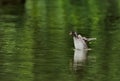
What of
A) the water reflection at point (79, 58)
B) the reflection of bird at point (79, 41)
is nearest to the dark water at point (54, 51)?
the water reflection at point (79, 58)

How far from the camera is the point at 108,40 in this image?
21641 millimetres

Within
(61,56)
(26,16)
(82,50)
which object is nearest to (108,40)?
(82,50)

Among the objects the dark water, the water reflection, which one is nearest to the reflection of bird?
the water reflection

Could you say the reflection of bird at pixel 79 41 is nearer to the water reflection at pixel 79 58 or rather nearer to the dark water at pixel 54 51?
the water reflection at pixel 79 58

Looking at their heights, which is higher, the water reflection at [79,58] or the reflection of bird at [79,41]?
the reflection of bird at [79,41]

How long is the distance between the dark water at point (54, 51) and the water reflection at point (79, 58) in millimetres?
106

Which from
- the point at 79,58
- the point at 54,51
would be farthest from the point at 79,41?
the point at 79,58

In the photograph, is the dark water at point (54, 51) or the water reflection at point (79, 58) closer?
the dark water at point (54, 51)

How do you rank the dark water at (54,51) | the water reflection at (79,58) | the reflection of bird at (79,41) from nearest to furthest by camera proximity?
1. the dark water at (54,51)
2. the water reflection at (79,58)
3. the reflection of bird at (79,41)

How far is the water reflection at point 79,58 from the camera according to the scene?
16.1 meters

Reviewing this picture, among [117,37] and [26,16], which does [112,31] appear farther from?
[26,16]

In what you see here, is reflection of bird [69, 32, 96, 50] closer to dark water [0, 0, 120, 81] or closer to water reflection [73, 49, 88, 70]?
water reflection [73, 49, 88, 70]

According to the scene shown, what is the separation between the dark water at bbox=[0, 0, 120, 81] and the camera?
14.8m

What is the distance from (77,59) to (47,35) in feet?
21.8
